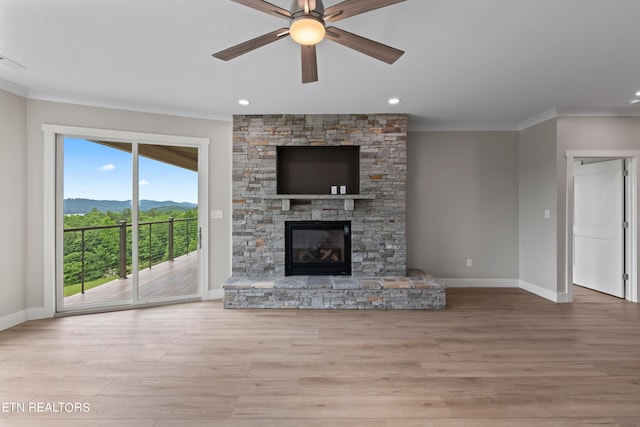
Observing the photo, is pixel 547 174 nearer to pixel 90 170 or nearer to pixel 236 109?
pixel 236 109

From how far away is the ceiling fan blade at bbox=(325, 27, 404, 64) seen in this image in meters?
1.96

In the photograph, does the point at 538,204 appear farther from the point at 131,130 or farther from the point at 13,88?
the point at 13,88

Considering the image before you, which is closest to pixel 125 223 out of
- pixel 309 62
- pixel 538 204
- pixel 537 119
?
pixel 309 62

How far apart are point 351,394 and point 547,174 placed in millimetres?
4099

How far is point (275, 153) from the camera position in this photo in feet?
14.6

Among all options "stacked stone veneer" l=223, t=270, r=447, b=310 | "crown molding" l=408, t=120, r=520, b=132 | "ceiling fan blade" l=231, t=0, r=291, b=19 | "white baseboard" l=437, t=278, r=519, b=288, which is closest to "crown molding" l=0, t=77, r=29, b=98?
"stacked stone veneer" l=223, t=270, r=447, b=310

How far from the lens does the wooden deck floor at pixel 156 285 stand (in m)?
3.99

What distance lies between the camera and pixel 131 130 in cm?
411


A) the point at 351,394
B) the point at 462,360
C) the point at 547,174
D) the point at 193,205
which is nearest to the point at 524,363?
the point at 462,360

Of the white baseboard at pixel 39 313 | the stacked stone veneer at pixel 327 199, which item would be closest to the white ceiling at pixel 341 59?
the stacked stone veneer at pixel 327 199

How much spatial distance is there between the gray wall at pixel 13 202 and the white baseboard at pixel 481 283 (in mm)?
5488

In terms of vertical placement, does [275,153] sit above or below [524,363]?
above

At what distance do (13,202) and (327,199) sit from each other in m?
3.58

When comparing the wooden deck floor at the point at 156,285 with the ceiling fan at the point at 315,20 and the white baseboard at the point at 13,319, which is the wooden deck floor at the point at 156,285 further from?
the ceiling fan at the point at 315,20
